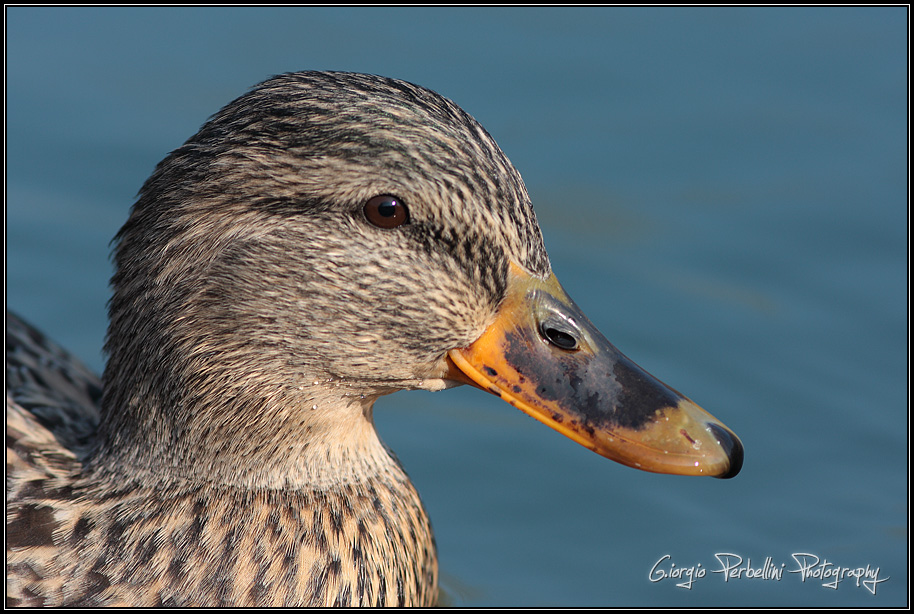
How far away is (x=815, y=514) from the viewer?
6.09m

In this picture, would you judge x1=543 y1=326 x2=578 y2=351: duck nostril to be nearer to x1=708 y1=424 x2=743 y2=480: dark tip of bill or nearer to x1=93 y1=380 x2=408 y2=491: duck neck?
x1=708 y1=424 x2=743 y2=480: dark tip of bill

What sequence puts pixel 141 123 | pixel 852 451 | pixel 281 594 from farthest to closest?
pixel 141 123 < pixel 852 451 < pixel 281 594

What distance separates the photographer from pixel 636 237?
7406mm

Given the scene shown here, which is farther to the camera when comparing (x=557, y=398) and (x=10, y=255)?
(x=10, y=255)

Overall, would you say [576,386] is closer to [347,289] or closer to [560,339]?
[560,339]

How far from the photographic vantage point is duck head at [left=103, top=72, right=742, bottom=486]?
3.72 metres

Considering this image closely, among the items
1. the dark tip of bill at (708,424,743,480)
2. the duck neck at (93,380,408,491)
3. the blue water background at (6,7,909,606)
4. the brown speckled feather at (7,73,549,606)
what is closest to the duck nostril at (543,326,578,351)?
the brown speckled feather at (7,73,549,606)

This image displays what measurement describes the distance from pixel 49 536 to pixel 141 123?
4.32 meters

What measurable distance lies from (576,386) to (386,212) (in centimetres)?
86

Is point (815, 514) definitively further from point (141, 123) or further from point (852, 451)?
point (141, 123)

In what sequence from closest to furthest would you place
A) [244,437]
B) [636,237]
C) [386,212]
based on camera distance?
[386,212]
[244,437]
[636,237]

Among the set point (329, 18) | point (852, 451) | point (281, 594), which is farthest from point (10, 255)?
point (852, 451)

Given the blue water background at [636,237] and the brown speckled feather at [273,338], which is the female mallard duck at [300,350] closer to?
the brown speckled feather at [273,338]

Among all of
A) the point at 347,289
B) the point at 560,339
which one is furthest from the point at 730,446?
the point at 347,289
